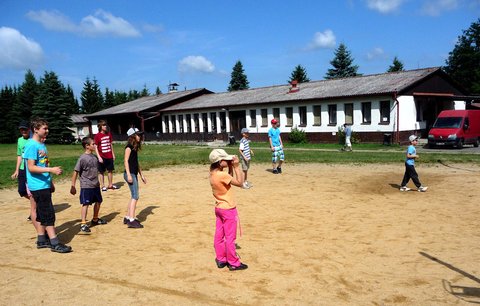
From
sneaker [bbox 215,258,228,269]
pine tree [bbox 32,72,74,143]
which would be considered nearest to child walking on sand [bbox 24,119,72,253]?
sneaker [bbox 215,258,228,269]

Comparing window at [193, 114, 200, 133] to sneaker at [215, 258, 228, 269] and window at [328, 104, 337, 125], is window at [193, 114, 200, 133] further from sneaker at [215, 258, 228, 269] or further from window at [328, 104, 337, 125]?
sneaker at [215, 258, 228, 269]

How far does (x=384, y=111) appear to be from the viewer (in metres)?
28.7

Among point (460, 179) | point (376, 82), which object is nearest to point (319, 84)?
point (376, 82)

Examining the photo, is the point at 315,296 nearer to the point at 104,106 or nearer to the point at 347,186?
→ the point at 347,186

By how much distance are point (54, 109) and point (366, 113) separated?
121 feet

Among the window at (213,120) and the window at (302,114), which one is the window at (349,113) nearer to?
the window at (302,114)

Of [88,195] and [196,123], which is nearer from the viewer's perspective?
[88,195]

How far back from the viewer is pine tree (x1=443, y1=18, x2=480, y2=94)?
64.5 m

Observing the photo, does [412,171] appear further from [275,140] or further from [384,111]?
[384,111]

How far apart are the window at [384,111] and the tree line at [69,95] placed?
28.5 meters

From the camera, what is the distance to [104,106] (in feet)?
267

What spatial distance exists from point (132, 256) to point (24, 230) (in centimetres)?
309

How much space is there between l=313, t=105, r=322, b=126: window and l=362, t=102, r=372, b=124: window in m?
3.75

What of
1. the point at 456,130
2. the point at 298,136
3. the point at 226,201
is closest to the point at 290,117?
the point at 298,136
